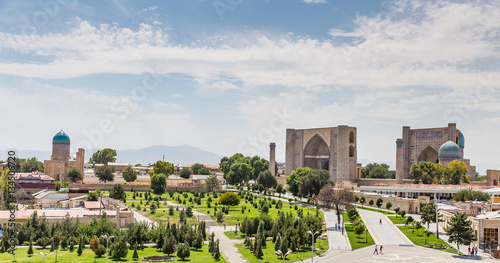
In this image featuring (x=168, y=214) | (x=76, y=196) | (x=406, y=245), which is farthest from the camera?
(x=76, y=196)

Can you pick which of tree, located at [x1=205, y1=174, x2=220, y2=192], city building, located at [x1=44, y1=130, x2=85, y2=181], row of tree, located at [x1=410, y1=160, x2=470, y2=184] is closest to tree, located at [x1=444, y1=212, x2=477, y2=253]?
row of tree, located at [x1=410, y1=160, x2=470, y2=184]

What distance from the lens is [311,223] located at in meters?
45.0

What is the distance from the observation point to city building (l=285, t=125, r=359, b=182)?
91625 mm

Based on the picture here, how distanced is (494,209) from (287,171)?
186 feet

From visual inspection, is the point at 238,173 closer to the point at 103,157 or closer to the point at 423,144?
the point at 423,144

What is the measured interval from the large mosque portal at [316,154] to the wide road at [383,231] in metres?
43.7

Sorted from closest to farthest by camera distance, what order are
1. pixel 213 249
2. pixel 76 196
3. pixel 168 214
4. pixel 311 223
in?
pixel 213 249, pixel 311 223, pixel 168 214, pixel 76 196

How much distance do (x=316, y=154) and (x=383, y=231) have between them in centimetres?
5721

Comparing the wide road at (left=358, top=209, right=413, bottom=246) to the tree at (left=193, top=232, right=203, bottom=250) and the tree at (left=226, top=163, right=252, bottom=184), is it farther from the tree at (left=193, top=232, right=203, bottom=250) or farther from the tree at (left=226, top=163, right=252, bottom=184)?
the tree at (left=226, top=163, right=252, bottom=184)

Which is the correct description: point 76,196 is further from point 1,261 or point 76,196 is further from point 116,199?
point 1,261

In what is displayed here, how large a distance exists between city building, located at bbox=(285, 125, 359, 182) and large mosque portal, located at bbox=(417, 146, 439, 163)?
12473 millimetres

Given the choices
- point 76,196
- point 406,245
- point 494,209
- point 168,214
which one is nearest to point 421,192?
point 494,209

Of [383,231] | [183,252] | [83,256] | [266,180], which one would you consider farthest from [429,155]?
[83,256]

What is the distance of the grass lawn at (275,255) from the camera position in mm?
36500
